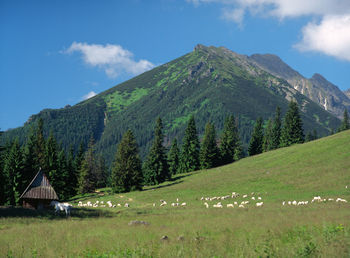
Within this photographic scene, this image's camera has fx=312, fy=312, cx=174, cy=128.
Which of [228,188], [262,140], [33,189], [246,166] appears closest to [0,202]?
[33,189]

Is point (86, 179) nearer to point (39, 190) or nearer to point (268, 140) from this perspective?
point (39, 190)

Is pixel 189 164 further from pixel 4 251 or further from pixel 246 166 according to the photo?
pixel 4 251

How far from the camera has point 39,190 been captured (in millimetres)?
44344

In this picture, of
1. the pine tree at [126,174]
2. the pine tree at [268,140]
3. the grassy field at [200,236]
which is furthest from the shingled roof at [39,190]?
the pine tree at [268,140]

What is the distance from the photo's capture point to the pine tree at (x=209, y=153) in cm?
8569

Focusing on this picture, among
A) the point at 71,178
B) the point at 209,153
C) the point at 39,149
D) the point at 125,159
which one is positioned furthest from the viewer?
the point at 71,178

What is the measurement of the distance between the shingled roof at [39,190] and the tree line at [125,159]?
17827 mm

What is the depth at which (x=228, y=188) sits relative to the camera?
50281mm

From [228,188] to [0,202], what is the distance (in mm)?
45604

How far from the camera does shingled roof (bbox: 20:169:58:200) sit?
4366 centimetres

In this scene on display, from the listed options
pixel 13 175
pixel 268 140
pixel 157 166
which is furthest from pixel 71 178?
pixel 268 140

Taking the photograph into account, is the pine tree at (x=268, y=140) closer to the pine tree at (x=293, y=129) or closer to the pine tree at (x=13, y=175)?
the pine tree at (x=293, y=129)

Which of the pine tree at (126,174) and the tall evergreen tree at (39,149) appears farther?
the tall evergreen tree at (39,149)

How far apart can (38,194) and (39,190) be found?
617 millimetres
